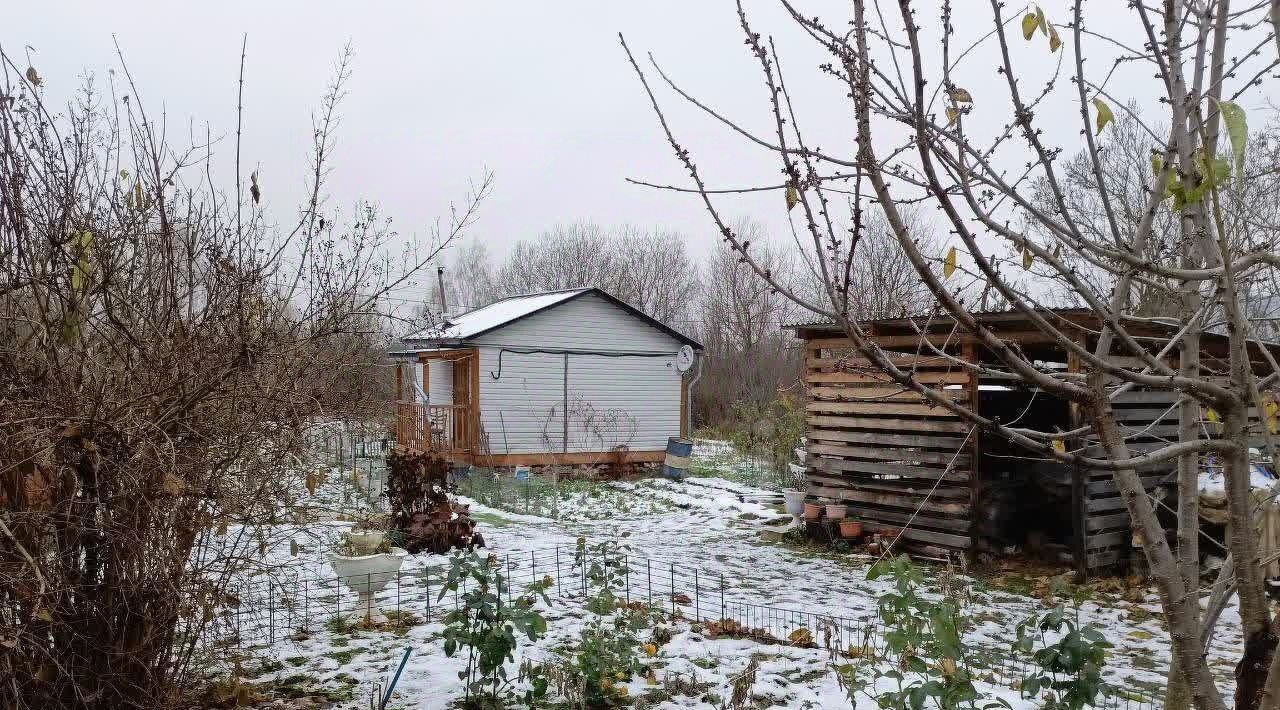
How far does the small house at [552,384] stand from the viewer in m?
16.1

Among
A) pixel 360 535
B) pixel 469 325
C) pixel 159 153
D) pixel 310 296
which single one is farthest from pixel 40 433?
pixel 469 325

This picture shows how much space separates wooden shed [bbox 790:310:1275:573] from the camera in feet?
26.1

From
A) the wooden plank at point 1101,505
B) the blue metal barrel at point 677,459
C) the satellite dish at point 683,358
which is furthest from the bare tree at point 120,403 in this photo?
the satellite dish at point 683,358

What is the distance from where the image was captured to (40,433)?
286 cm

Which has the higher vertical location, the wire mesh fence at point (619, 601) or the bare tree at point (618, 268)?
the bare tree at point (618, 268)

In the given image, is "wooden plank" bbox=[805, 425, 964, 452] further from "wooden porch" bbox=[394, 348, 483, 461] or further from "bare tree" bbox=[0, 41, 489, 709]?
"wooden porch" bbox=[394, 348, 483, 461]

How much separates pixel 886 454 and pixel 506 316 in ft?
31.2

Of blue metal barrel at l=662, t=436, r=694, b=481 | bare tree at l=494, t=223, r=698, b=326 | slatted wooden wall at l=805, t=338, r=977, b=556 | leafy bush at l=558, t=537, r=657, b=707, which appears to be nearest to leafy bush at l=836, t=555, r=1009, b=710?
leafy bush at l=558, t=537, r=657, b=707

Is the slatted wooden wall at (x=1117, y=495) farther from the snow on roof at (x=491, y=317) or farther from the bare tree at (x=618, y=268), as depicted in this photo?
the bare tree at (x=618, y=268)

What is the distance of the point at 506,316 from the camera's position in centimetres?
1669

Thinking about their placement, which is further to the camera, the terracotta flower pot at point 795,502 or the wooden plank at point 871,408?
the terracotta flower pot at point 795,502

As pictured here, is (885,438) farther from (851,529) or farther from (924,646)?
(924,646)

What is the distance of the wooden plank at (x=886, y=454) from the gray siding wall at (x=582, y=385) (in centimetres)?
794

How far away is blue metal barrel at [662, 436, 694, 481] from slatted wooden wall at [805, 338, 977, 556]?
20.4ft
